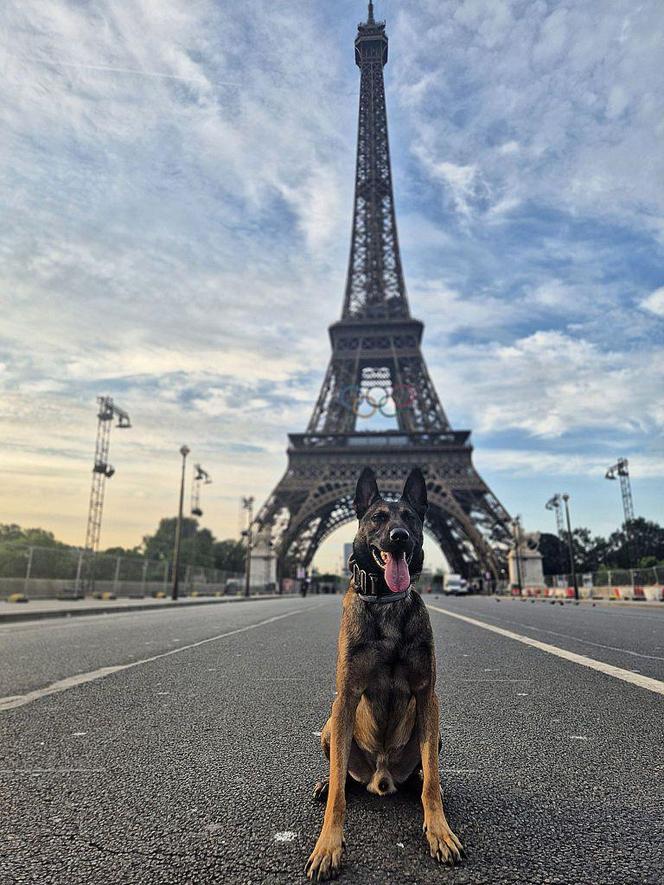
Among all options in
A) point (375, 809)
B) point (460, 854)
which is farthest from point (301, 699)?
point (460, 854)

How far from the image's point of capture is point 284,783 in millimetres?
2391

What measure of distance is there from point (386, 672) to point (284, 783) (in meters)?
0.70

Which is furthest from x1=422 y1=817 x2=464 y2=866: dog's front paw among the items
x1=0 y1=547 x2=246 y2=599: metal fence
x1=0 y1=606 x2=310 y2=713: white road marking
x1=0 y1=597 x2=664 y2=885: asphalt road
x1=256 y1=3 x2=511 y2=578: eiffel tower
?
x1=256 y1=3 x2=511 y2=578: eiffel tower

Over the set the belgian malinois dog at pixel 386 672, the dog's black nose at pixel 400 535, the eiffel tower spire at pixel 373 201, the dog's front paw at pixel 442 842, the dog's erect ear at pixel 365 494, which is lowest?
the dog's front paw at pixel 442 842

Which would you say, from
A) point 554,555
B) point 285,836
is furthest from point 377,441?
point 285,836

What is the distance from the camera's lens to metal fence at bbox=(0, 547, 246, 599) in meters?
23.4

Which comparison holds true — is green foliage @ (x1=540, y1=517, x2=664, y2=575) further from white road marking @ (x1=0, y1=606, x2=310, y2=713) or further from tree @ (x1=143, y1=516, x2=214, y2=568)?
white road marking @ (x1=0, y1=606, x2=310, y2=713)

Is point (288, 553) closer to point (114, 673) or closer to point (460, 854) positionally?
point (114, 673)

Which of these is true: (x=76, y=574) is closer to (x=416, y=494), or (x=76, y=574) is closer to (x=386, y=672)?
(x=416, y=494)

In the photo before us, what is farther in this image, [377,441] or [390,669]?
[377,441]

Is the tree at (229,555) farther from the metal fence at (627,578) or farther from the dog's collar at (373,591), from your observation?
the dog's collar at (373,591)

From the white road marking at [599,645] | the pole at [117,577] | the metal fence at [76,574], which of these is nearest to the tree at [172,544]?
the metal fence at [76,574]

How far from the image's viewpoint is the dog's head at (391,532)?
7.15 feet

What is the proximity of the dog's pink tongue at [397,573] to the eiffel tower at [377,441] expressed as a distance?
43.9 metres
